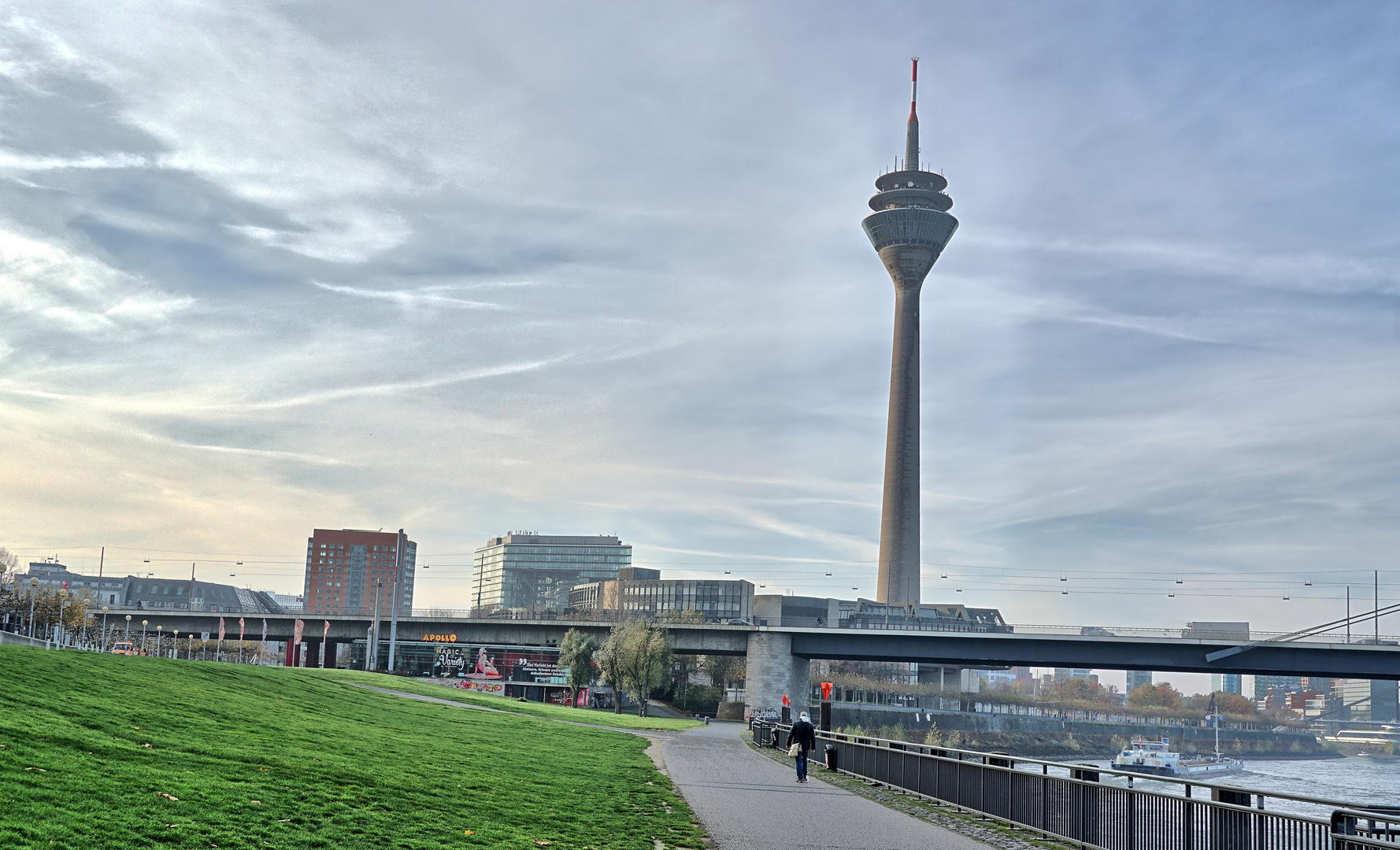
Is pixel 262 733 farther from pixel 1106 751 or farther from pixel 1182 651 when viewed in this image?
pixel 1106 751

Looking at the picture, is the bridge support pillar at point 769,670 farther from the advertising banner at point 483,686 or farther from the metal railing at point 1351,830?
the metal railing at point 1351,830

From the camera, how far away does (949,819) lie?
2305 centimetres

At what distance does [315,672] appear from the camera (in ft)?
231

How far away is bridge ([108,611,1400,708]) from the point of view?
81.1 m

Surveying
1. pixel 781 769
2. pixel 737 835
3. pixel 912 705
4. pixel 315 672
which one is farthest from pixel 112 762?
pixel 912 705

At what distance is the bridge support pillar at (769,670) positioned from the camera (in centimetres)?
9744

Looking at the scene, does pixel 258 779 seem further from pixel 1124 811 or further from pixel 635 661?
pixel 635 661

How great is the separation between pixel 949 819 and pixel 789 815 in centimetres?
396

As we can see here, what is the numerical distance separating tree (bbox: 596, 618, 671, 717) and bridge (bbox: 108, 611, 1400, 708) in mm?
6786

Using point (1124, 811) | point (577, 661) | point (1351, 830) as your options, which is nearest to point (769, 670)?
point (577, 661)

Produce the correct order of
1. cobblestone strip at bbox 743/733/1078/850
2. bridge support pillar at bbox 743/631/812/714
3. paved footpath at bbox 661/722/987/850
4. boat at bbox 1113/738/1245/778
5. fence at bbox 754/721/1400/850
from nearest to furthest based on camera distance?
fence at bbox 754/721/1400/850 → paved footpath at bbox 661/722/987/850 → cobblestone strip at bbox 743/733/1078/850 → bridge support pillar at bbox 743/631/812/714 → boat at bbox 1113/738/1245/778

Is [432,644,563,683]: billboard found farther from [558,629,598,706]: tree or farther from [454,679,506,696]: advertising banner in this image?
[558,629,598,706]: tree

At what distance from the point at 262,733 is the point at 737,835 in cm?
1267

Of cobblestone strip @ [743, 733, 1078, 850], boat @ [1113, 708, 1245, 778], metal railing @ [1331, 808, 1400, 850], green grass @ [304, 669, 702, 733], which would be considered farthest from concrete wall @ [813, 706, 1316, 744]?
metal railing @ [1331, 808, 1400, 850]
